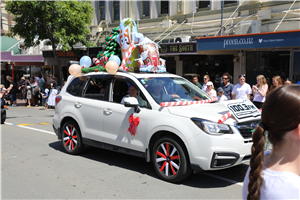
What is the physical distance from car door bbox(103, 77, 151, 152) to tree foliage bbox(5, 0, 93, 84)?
467 inches

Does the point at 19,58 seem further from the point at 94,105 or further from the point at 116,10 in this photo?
the point at 94,105

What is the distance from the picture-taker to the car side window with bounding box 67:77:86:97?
6.40m

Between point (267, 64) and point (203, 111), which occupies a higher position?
point (267, 64)

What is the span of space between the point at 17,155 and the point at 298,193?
6.38 meters

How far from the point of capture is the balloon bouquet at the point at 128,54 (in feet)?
21.1

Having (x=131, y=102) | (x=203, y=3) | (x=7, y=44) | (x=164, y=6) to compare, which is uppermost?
(x=164, y=6)

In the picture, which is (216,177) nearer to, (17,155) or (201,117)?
(201,117)

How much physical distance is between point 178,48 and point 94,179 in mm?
10068

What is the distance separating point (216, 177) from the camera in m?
5.05

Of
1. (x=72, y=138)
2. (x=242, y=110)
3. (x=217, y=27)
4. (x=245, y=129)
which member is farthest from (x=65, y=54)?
(x=245, y=129)

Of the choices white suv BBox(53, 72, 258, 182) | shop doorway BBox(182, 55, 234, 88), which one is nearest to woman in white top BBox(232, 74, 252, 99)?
white suv BBox(53, 72, 258, 182)

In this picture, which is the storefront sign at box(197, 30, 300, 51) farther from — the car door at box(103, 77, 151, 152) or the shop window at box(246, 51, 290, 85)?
the car door at box(103, 77, 151, 152)

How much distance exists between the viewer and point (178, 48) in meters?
14.0

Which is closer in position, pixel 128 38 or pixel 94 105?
pixel 94 105
